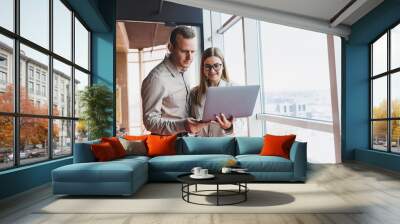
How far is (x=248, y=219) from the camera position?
3.58 m

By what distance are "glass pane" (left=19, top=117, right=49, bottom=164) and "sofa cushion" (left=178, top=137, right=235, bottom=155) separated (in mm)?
2269

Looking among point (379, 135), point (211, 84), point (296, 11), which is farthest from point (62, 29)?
point (379, 135)

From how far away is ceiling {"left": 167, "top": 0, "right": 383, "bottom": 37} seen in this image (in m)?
7.35

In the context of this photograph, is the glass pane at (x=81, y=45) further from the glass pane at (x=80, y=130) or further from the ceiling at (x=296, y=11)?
the ceiling at (x=296, y=11)

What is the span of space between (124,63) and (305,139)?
4.75 metres


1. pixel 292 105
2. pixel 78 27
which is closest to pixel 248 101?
pixel 292 105

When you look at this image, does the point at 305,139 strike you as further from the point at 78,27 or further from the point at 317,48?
the point at 78,27

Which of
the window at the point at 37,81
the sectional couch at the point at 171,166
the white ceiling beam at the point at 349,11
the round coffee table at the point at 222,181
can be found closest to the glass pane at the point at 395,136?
the white ceiling beam at the point at 349,11

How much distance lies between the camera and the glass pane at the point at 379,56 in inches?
310

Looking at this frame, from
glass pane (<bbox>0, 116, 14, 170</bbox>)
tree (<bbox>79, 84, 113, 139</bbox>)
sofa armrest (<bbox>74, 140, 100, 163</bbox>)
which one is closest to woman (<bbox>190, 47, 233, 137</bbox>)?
tree (<bbox>79, 84, 113, 139</bbox>)

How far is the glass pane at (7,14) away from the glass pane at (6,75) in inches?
6.4

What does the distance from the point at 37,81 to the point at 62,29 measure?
4.72 feet

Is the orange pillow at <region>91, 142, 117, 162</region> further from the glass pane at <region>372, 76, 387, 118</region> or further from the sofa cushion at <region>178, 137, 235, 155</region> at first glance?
the glass pane at <region>372, 76, 387, 118</region>

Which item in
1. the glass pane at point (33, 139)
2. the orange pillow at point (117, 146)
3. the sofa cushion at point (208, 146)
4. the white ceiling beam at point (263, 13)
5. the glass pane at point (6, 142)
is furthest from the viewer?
the white ceiling beam at point (263, 13)
